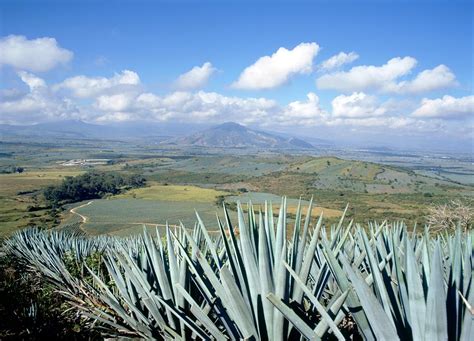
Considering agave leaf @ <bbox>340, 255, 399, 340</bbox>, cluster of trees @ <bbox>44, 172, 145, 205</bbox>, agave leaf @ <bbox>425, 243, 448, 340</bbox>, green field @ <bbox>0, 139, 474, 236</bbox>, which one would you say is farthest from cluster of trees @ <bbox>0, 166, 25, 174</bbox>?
agave leaf @ <bbox>425, 243, 448, 340</bbox>

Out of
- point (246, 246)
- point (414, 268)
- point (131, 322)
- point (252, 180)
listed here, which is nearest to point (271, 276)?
point (246, 246)

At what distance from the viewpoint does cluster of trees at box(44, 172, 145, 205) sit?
60656 mm

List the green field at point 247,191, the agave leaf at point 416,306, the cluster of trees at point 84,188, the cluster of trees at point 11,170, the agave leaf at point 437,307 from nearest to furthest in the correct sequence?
the agave leaf at point 437,307, the agave leaf at point 416,306, the green field at point 247,191, the cluster of trees at point 84,188, the cluster of trees at point 11,170

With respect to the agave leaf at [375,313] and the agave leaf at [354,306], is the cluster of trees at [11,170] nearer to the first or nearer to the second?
the agave leaf at [354,306]

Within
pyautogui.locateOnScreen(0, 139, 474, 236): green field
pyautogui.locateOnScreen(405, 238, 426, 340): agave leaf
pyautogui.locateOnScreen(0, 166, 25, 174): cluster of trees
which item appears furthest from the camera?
pyautogui.locateOnScreen(0, 166, 25, 174): cluster of trees

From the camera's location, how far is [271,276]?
1.59 meters

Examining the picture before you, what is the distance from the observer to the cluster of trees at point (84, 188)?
60.7m

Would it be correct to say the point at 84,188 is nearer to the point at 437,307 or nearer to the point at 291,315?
the point at 291,315

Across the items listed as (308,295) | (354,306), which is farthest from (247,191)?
(308,295)

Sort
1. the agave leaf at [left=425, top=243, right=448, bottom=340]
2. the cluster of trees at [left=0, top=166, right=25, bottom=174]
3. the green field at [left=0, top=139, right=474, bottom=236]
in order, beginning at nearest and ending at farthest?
the agave leaf at [left=425, top=243, right=448, bottom=340] < the green field at [left=0, top=139, right=474, bottom=236] < the cluster of trees at [left=0, top=166, right=25, bottom=174]

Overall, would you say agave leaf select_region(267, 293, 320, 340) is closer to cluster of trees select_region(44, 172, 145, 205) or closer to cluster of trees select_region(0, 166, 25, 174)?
cluster of trees select_region(44, 172, 145, 205)

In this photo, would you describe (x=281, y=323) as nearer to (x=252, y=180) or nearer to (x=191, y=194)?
(x=191, y=194)

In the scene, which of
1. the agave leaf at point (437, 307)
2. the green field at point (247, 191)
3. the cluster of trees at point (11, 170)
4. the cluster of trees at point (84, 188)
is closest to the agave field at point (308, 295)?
the agave leaf at point (437, 307)

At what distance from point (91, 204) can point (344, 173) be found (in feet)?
207
